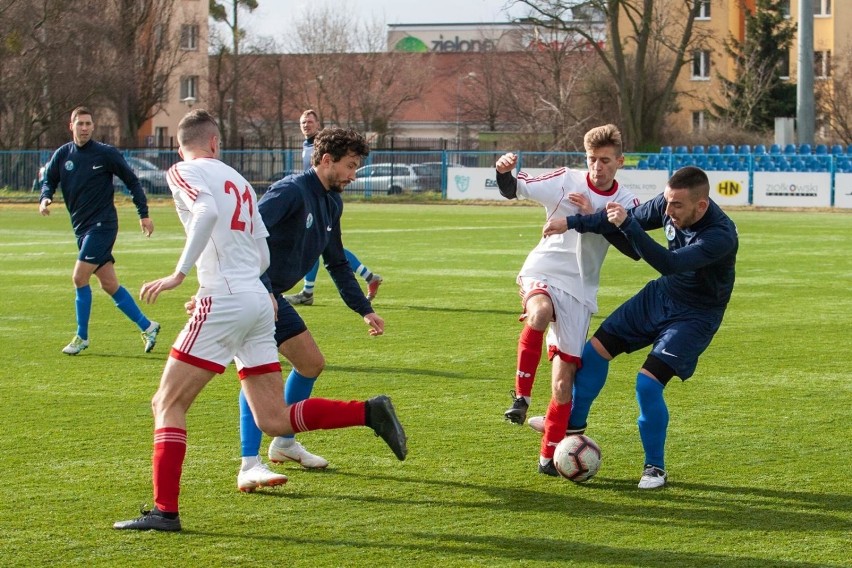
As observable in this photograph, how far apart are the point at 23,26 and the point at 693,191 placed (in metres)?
47.5

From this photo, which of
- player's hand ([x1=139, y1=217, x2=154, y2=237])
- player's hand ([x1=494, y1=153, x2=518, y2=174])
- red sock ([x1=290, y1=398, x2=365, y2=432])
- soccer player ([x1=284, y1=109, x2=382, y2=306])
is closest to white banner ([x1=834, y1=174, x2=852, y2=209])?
soccer player ([x1=284, y1=109, x2=382, y2=306])

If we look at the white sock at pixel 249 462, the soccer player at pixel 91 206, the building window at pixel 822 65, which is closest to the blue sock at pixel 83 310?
the soccer player at pixel 91 206

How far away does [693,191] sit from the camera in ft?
20.0

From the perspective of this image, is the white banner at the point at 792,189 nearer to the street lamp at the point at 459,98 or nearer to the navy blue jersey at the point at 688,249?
the navy blue jersey at the point at 688,249

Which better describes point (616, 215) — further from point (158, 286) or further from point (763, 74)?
point (763, 74)

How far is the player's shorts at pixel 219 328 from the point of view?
5.44m

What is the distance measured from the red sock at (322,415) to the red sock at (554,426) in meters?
1.30

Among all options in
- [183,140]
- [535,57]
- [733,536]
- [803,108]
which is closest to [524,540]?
[733,536]

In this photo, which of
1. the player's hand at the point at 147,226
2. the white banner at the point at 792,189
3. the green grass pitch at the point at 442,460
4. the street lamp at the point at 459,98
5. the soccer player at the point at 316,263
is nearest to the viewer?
the green grass pitch at the point at 442,460

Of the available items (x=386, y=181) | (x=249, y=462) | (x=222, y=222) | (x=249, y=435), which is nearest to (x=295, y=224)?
A: (x=222, y=222)

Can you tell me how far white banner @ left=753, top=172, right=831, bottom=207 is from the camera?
118 ft

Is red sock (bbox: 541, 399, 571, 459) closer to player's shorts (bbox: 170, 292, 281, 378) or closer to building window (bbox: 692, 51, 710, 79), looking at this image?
Answer: player's shorts (bbox: 170, 292, 281, 378)

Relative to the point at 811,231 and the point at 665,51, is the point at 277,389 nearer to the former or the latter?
the point at 811,231

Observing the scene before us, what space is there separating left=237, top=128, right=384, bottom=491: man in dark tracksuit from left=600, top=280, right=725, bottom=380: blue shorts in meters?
1.34
